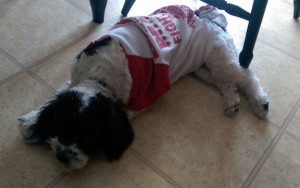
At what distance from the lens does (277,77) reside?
1.55m

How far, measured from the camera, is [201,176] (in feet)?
3.78

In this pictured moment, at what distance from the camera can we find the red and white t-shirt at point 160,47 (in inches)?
48.5

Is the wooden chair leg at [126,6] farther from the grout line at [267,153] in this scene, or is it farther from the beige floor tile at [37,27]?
the grout line at [267,153]

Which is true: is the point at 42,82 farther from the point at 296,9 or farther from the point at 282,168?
the point at 296,9

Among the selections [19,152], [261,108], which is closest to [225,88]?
[261,108]

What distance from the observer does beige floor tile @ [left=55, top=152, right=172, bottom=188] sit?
43.1 inches

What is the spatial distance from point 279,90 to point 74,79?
896 millimetres

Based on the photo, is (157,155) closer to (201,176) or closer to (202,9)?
(201,176)

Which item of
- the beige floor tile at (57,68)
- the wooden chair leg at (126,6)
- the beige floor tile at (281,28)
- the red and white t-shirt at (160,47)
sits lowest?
the beige floor tile at (57,68)

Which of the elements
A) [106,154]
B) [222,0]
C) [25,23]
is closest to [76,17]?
[25,23]

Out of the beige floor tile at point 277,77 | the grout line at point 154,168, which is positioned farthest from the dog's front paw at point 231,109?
the grout line at point 154,168

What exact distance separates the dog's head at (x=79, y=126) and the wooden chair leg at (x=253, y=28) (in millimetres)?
635

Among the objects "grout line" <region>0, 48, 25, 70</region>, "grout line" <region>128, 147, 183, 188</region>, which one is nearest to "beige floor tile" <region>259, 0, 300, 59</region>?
"grout line" <region>128, 147, 183, 188</region>

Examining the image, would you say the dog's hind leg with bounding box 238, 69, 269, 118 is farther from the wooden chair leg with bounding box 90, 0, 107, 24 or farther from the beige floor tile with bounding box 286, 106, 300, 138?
the wooden chair leg with bounding box 90, 0, 107, 24
